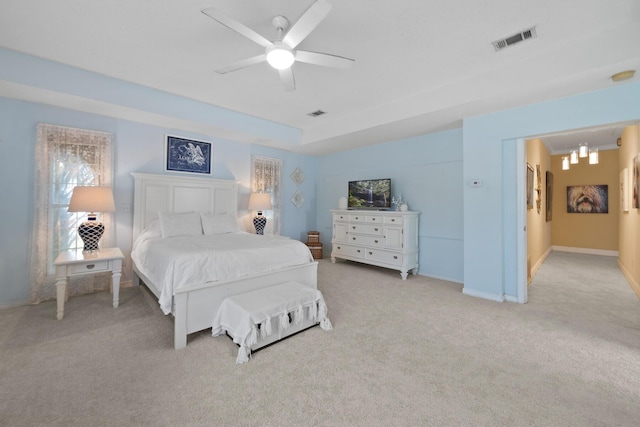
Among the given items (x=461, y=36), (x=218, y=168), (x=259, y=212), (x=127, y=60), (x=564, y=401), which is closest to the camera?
(x=564, y=401)

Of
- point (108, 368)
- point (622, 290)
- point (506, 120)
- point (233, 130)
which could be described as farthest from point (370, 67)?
point (622, 290)

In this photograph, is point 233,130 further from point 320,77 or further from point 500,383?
point 500,383

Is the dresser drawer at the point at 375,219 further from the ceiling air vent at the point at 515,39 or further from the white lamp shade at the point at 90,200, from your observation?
the white lamp shade at the point at 90,200

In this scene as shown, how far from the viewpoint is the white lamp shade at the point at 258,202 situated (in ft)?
16.8

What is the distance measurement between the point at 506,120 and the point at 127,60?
4.59 meters

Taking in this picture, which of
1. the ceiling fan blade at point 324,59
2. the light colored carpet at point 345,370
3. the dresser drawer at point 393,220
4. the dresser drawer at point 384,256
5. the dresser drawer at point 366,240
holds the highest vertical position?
the ceiling fan blade at point 324,59

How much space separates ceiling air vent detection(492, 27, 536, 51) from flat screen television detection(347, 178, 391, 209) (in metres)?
2.71

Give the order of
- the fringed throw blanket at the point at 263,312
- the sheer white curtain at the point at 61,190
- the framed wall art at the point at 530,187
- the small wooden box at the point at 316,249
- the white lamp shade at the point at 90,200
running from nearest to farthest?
the fringed throw blanket at the point at 263,312 < the white lamp shade at the point at 90,200 < the sheer white curtain at the point at 61,190 < the framed wall art at the point at 530,187 < the small wooden box at the point at 316,249

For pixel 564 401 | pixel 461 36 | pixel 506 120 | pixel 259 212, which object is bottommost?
pixel 564 401

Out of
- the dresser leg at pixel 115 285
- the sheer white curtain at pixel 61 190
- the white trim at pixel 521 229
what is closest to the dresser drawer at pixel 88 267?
the dresser leg at pixel 115 285

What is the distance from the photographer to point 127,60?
3.01 m

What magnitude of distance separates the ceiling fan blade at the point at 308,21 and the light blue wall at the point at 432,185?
332cm

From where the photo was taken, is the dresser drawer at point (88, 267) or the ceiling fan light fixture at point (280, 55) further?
the dresser drawer at point (88, 267)

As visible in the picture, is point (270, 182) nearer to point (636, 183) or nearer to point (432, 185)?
point (432, 185)
